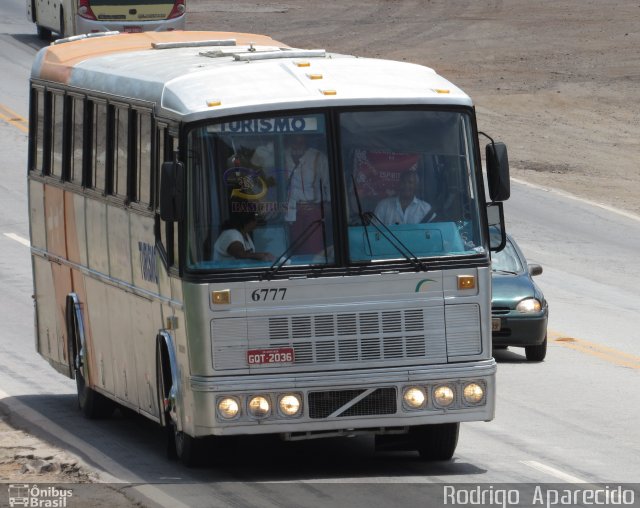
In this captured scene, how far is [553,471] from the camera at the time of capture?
13281 millimetres

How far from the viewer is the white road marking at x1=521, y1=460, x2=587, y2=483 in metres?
12.9

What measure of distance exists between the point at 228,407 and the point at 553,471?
105 inches

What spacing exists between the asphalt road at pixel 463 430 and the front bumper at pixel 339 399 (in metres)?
0.43

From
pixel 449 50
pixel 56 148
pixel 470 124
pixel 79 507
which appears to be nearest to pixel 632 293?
pixel 56 148

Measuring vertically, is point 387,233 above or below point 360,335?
above

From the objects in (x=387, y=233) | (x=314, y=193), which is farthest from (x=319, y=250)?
(x=387, y=233)

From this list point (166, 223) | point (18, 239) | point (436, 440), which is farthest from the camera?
point (18, 239)

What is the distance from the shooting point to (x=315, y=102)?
12.4m

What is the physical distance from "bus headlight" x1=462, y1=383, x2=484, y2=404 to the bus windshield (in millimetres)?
945

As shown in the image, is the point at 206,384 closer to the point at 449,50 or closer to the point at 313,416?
the point at 313,416

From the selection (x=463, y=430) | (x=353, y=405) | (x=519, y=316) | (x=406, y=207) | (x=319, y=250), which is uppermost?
(x=406, y=207)

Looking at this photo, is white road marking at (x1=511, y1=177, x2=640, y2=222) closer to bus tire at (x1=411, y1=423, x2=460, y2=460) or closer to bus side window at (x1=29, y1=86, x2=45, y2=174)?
bus side window at (x1=29, y1=86, x2=45, y2=174)

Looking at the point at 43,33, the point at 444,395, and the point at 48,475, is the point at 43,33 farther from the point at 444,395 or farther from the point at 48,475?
the point at 444,395

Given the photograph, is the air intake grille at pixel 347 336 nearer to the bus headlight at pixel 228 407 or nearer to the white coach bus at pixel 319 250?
the white coach bus at pixel 319 250
